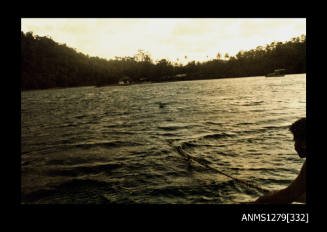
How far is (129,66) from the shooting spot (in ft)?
604

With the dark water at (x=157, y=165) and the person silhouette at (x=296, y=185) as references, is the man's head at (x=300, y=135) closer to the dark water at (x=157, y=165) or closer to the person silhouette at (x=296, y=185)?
the person silhouette at (x=296, y=185)

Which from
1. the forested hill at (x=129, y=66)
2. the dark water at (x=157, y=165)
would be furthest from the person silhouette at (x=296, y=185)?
the forested hill at (x=129, y=66)

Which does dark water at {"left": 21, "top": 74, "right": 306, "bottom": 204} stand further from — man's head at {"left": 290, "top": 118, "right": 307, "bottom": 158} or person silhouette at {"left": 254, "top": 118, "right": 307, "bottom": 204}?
man's head at {"left": 290, "top": 118, "right": 307, "bottom": 158}

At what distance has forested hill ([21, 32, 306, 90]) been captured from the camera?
141m

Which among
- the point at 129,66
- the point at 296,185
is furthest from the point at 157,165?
the point at 129,66

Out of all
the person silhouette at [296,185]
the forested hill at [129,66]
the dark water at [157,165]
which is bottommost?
the dark water at [157,165]

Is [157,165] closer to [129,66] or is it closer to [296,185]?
[296,185]

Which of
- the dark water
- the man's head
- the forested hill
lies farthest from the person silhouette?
the forested hill

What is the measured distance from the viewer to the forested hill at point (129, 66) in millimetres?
140625

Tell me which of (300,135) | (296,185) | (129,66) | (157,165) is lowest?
(157,165)

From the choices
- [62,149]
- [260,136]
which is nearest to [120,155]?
[62,149]

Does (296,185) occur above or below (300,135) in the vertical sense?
below

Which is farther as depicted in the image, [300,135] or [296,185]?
[300,135]
